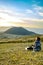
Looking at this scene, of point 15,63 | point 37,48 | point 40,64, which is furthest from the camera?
point 37,48

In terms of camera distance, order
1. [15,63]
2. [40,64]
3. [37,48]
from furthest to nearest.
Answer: [37,48] < [15,63] < [40,64]

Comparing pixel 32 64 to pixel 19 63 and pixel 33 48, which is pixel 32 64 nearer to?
pixel 19 63

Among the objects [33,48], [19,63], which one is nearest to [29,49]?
[33,48]

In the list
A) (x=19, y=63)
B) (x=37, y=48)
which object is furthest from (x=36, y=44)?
(x=19, y=63)

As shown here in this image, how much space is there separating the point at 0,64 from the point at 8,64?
777 mm

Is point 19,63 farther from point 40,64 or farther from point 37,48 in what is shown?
point 37,48

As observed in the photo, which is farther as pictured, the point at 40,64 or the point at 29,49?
the point at 29,49

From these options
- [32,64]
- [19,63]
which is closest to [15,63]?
[19,63]

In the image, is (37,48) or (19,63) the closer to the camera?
(19,63)

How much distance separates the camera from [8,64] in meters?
17.8

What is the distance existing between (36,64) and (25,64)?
0.94 meters

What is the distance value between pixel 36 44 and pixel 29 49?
1812 mm

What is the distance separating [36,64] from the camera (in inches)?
684

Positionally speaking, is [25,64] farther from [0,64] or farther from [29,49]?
[29,49]
